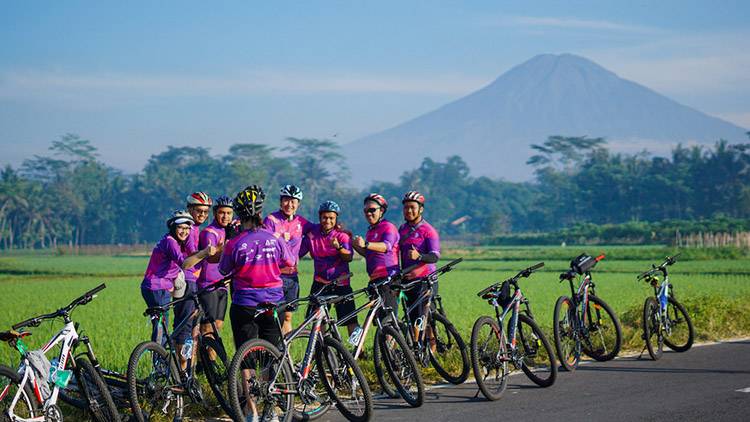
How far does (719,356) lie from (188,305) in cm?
572

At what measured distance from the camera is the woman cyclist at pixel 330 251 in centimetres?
952

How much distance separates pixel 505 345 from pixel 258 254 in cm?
245

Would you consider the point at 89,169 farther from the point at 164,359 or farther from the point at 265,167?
the point at 164,359

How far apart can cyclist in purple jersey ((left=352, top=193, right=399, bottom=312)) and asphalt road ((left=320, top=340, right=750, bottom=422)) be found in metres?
1.36

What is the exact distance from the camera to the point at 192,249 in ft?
29.1

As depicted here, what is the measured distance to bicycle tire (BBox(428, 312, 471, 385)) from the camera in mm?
8539

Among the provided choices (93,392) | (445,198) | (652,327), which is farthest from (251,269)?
(445,198)

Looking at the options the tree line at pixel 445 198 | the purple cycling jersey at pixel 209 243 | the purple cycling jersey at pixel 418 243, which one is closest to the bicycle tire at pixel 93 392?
the purple cycling jersey at pixel 209 243

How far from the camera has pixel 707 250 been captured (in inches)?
1622

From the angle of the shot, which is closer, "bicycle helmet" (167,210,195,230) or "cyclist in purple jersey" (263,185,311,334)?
"bicycle helmet" (167,210,195,230)

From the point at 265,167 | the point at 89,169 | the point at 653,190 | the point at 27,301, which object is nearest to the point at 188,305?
the point at 27,301

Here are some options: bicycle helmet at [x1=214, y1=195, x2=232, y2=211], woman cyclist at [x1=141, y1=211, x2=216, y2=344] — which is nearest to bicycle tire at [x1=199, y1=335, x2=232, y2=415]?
woman cyclist at [x1=141, y1=211, x2=216, y2=344]

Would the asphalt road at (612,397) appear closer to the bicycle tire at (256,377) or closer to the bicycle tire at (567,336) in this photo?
the bicycle tire at (567,336)

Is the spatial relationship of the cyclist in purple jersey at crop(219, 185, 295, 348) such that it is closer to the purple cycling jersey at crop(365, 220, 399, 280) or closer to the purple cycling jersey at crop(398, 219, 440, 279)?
the purple cycling jersey at crop(365, 220, 399, 280)
